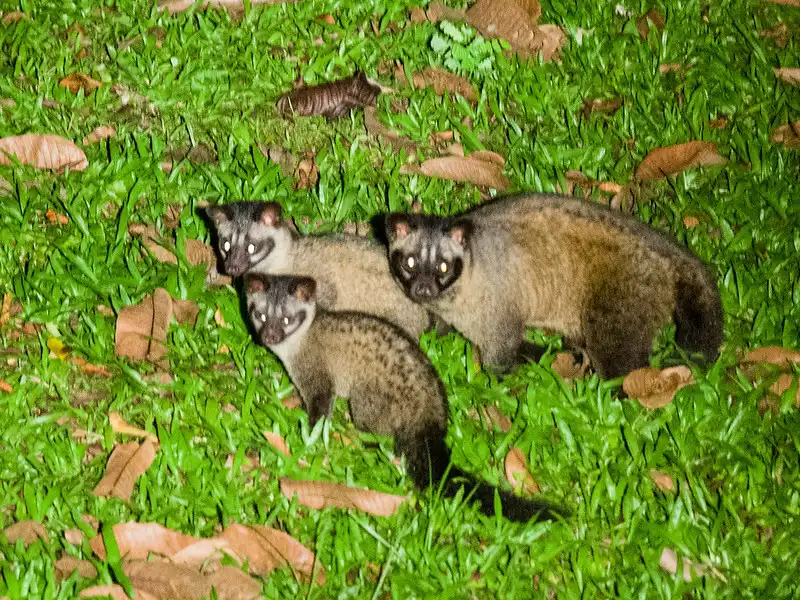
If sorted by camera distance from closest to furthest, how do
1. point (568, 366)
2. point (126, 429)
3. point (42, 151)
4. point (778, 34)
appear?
point (126, 429) → point (568, 366) → point (42, 151) → point (778, 34)

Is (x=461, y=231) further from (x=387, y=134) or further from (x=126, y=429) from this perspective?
(x=126, y=429)

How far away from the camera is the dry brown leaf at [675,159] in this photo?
8.00 metres

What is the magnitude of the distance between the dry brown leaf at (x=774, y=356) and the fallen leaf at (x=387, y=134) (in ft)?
9.76

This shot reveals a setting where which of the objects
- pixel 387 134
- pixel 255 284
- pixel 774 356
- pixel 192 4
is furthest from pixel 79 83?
pixel 774 356

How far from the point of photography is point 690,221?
303 inches

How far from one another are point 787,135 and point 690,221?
1.50 m

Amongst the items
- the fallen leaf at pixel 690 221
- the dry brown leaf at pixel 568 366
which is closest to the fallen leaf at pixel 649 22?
the fallen leaf at pixel 690 221

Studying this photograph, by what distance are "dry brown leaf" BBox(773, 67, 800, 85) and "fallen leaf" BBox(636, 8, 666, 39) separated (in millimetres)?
1092

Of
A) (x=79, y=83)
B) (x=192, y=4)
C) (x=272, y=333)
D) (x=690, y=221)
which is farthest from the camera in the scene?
(x=192, y=4)

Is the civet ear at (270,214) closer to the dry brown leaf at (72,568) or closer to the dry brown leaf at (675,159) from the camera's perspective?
the dry brown leaf at (72,568)

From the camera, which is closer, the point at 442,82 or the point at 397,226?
the point at 397,226

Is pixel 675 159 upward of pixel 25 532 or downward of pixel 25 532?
upward

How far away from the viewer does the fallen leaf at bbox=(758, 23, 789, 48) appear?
9.66 m

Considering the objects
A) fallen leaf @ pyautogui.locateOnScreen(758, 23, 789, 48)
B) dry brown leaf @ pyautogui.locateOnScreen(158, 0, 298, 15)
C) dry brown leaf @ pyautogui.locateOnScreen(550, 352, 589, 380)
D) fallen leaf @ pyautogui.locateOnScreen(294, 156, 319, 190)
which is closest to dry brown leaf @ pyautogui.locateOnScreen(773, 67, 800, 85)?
fallen leaf @ pyautogui.locateOnScreen(758, 23, 789, 48)
